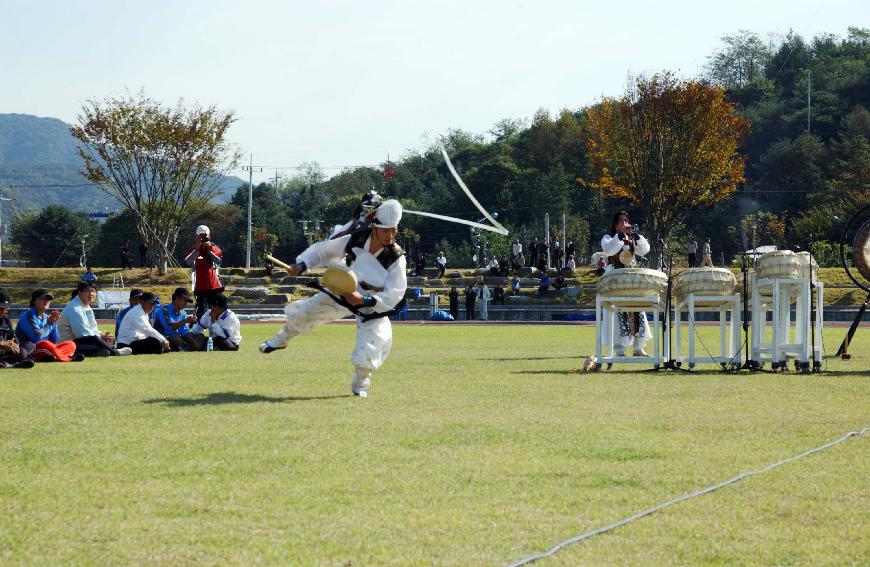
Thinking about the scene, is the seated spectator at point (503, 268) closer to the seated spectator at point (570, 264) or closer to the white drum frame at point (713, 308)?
the seated spectator at point (570, 264)

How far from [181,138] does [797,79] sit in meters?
60.8

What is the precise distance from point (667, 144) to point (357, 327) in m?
51.1

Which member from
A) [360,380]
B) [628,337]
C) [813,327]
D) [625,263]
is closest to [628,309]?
[628,337]

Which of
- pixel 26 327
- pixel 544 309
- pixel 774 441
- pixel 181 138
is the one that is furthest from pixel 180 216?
pixel 774 441

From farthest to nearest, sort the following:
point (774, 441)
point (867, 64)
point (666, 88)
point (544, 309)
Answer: point (867, 64) < point (666, 88) < point (544, 309) < point (774, 441)

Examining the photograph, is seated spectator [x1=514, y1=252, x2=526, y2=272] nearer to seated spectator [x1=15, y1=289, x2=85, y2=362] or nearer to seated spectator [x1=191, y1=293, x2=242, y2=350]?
seated spectator [x1=191, y1=293, x2=242, y2=350]

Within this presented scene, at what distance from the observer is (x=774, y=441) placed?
7699 mm

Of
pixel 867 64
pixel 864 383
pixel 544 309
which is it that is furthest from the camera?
pixel 867 64

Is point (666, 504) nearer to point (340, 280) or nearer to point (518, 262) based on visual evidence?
point (340, 280)

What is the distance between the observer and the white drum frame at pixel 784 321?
1428 cm

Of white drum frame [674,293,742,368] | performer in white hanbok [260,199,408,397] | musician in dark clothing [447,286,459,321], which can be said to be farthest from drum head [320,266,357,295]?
musician in dark clothing [447,286,459,321]

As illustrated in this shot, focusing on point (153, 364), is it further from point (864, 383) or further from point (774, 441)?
point (774, 441)

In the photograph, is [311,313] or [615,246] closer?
[311,313]

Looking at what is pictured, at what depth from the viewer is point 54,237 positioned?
305ft
